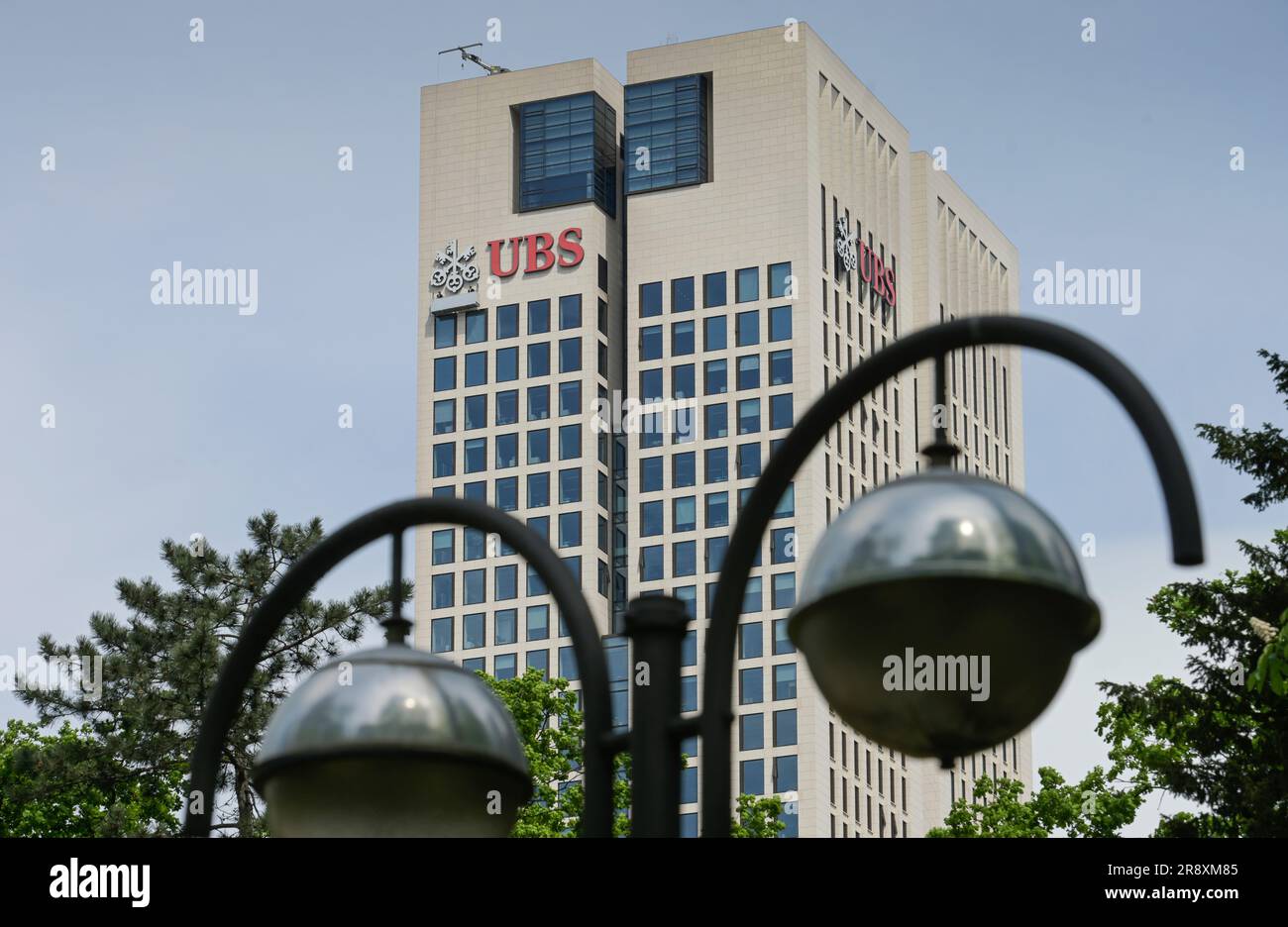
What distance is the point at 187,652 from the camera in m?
37.0

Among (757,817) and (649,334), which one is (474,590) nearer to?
(649,334)

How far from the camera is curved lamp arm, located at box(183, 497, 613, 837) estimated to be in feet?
20.6

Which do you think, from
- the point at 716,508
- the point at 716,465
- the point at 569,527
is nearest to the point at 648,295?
the point at 716,465

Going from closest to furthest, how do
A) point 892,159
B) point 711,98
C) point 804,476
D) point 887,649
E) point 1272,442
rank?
point 887,649 < point 1272,442 < point 804,476 < point 711,98 < point 892,159

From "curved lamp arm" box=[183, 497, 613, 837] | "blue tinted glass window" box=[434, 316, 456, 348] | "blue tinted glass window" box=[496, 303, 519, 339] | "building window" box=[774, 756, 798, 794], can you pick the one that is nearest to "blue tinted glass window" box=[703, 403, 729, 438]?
"blue tinted glass window" box=[496, 303, 519, 339]

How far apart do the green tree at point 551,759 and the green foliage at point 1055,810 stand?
4.06 metres

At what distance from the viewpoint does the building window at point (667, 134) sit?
99750mm

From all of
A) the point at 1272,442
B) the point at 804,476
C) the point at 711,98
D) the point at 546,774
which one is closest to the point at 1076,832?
the point at 546,774

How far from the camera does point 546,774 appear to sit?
43688mm

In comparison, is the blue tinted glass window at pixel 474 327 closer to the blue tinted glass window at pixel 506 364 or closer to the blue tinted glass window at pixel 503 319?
→ the blue tinted glass window at pixel 503 319

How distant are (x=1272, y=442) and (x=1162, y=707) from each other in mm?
4182

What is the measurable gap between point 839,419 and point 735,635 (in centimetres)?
68

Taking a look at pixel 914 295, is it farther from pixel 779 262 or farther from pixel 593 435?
pixel 593 435

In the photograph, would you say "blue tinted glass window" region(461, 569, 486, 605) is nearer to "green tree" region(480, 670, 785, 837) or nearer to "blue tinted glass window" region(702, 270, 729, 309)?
"blue tinted glass window" region(702, 270, 729, 309)
